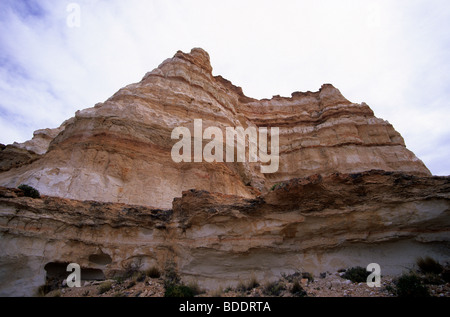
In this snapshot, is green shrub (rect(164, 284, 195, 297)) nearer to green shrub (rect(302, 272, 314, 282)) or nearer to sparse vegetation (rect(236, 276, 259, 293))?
sparse vegetation (rect(236, 276, 259, 293))

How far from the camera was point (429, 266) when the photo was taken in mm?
7352

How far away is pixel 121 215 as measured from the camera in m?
11.6

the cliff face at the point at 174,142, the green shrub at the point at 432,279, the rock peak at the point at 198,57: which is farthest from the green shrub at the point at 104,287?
the rock peak at the point at 198,57

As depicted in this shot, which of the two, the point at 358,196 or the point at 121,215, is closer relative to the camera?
the point at 358,196

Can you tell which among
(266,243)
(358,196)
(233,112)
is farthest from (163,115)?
(358,196)

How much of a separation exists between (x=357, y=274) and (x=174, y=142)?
53.3ft

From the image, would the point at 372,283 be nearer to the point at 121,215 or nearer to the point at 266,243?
the point at 266,243

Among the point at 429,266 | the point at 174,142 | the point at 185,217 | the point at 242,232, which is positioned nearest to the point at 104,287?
the point at 185,217

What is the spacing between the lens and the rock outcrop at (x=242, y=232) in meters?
8.32

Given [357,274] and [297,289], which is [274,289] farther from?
[357,274]

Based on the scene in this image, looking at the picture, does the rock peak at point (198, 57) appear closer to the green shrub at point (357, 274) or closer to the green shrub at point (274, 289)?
the green shrub at point (274, 289)

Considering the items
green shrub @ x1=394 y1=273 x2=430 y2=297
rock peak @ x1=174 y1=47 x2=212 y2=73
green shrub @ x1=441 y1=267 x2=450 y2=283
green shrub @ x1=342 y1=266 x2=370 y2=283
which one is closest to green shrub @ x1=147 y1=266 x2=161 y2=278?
green shrub @ x1=342 y1=266 x2=370 y2=283

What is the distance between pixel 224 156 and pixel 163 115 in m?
6.60

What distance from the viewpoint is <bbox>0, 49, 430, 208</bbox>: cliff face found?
17.3m
